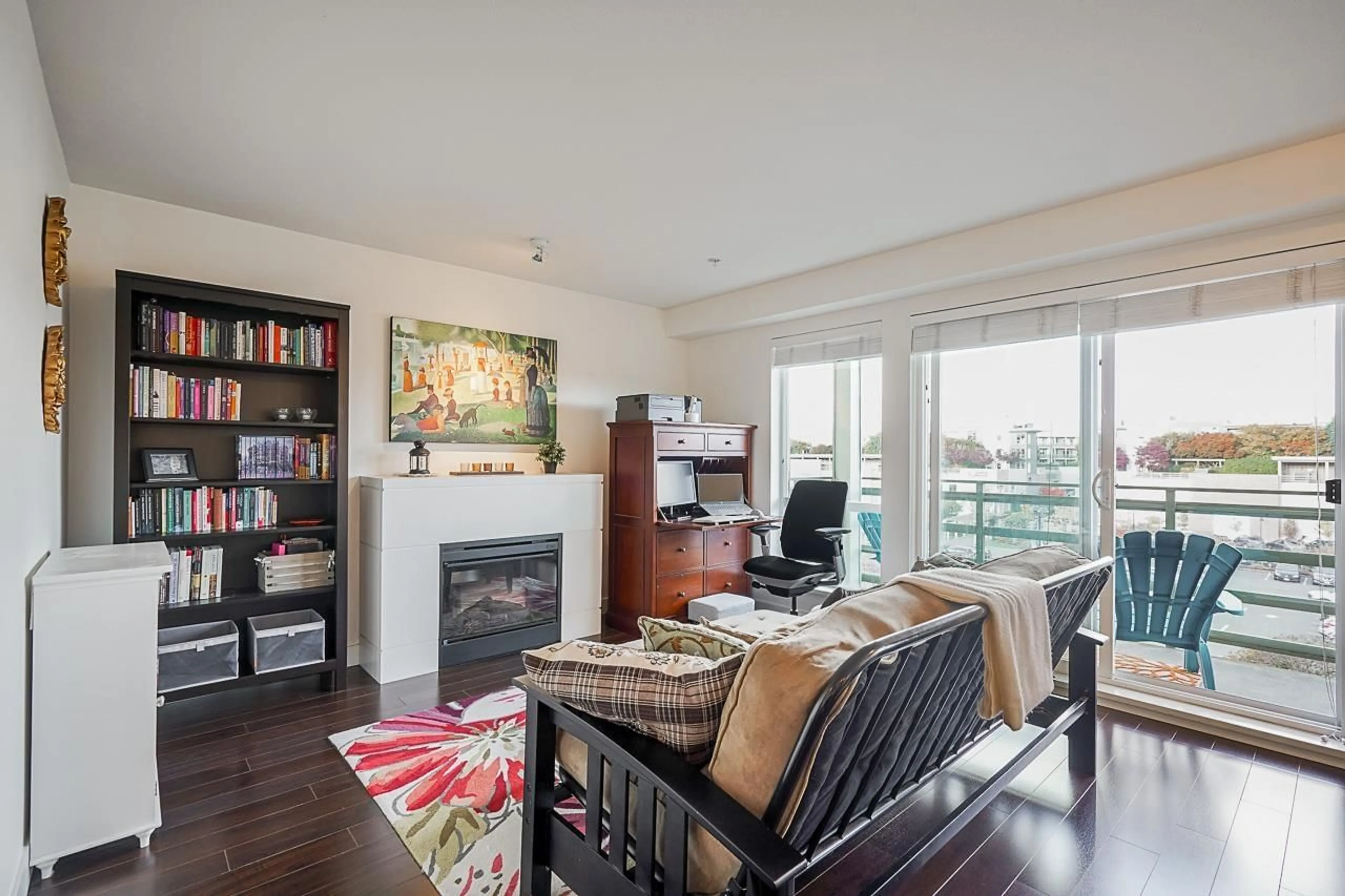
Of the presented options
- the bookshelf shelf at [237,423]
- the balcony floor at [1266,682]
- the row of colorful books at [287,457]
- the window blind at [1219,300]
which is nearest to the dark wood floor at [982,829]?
the balcony floor at [1266,682]

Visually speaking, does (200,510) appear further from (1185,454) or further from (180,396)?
(1185,454)

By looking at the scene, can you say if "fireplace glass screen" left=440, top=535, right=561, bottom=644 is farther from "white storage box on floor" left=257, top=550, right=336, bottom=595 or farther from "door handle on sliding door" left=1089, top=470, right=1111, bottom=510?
"door handle on sliding door" left=1089, top=470, right=1111, bottom=510

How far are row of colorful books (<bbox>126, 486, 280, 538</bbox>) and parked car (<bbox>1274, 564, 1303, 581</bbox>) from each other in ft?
16.2

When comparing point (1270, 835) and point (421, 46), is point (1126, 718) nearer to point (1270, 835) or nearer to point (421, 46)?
point (1270, 835)

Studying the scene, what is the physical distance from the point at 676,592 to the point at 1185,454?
3.06 metres

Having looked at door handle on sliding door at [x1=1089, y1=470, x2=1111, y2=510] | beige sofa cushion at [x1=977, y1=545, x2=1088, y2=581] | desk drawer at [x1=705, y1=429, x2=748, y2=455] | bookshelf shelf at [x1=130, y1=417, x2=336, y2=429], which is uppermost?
bookshelf shelf at [x1=130, y1=417, x2=336, y2=429]

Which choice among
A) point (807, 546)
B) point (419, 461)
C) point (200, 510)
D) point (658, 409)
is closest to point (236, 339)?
point (200, 510)

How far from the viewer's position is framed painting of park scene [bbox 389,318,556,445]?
13.1 feet

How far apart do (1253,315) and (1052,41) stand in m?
2.00

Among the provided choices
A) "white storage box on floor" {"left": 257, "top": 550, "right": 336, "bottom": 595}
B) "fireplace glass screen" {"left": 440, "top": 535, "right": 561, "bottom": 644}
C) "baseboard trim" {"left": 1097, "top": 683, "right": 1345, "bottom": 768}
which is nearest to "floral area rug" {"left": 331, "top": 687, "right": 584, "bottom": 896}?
"fireplace glass screen" {"left": 440, "top": 535, "right": 561, "bottom": 644}

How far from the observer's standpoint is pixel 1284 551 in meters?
2.93

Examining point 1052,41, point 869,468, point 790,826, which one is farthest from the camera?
point 869,468

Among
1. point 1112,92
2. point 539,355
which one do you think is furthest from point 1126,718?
point 539,355

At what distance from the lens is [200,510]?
314 centimetres
